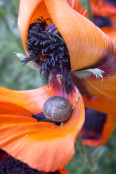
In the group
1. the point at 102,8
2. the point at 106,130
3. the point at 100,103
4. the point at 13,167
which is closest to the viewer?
the point at 13,167

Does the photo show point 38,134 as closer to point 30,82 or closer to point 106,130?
point 106,130

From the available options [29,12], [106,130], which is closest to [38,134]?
[29,12]

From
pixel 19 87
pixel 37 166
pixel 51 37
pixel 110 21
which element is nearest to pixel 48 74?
pixel 51 37

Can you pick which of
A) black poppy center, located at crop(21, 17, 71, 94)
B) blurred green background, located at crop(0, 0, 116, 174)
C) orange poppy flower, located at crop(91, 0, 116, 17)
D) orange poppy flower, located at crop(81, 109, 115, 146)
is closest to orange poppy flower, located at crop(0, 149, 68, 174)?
black poppy center, located at crop(21, 17, 71, 94)

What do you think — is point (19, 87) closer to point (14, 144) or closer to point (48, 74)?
point (48, 74)

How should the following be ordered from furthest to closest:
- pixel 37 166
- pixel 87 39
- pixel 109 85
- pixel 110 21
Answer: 1. pixel 110 21
2. pixel 109 85
3. pixel 87 39
4. pixel 37 166

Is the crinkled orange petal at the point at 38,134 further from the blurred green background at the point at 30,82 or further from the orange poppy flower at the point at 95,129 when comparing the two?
the orange poppy flower at the point at 95,129
